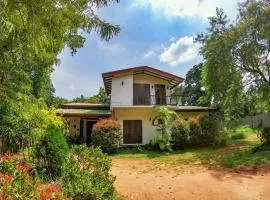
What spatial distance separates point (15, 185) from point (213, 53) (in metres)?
18.6

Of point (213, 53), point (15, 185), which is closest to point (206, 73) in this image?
point (213, 53)

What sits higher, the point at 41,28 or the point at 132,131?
the point at 41,28

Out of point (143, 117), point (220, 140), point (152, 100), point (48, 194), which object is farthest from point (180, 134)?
point (48, 194)

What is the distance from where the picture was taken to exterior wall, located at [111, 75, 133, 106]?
2800cm

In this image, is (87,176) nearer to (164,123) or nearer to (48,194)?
(48,194)

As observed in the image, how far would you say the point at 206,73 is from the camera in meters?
24.6

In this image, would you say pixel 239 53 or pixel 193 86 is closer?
pixel 239 53

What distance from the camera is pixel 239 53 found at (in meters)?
22.0

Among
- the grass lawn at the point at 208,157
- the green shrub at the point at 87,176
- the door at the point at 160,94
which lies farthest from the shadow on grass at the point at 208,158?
the green shrub at the point at 87,176

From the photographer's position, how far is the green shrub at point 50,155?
1164 cm

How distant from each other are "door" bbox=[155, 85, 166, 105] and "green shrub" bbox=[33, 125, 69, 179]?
58.1 ft

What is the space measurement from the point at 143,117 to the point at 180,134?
4.39 metres

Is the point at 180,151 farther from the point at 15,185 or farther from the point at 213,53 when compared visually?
the point at 15,185

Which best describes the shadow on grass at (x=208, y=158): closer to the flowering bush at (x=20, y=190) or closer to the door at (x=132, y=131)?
the door at (x=132, y=131)
